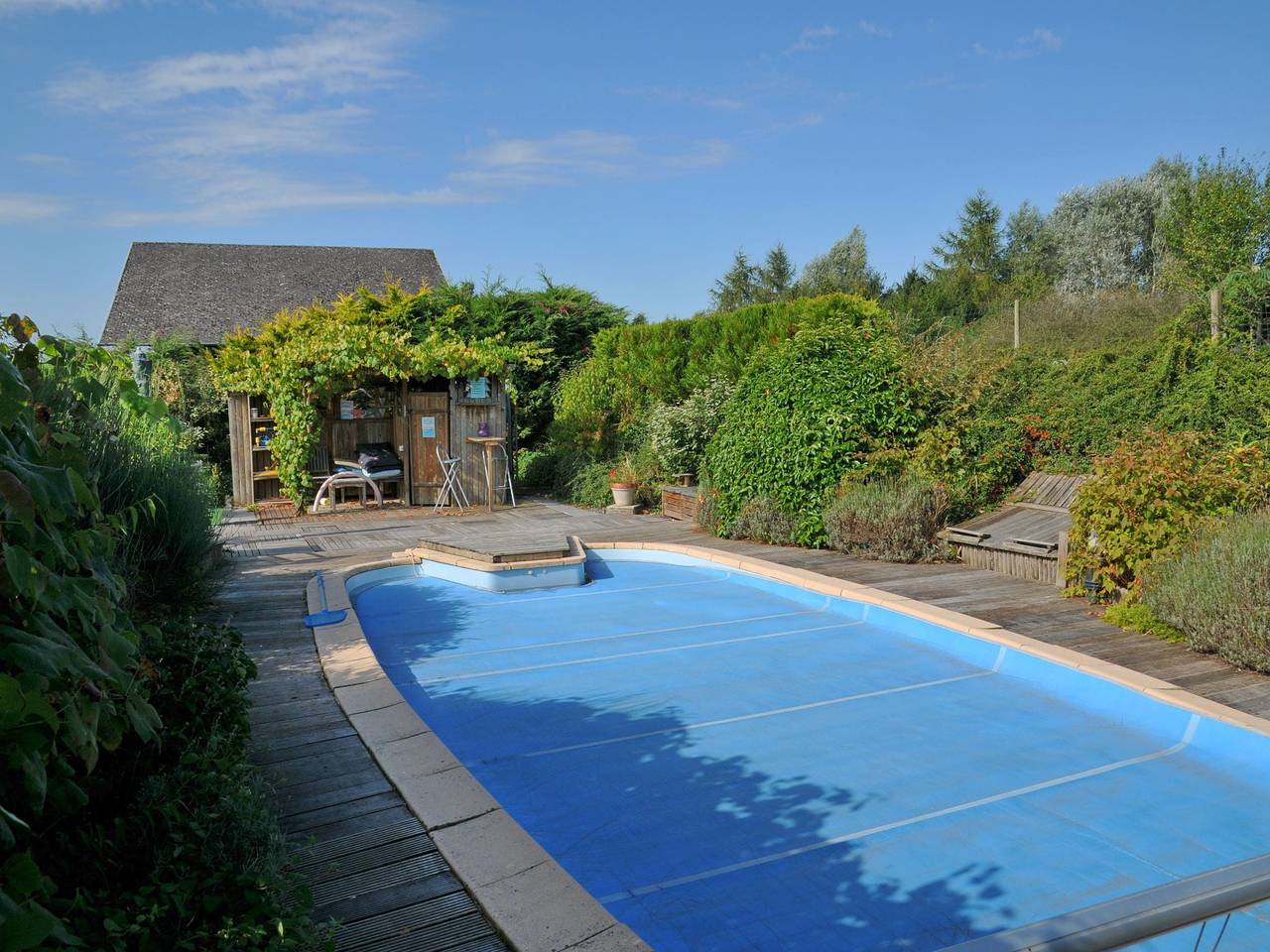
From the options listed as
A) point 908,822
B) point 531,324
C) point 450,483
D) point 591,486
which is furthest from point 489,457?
point 908,822

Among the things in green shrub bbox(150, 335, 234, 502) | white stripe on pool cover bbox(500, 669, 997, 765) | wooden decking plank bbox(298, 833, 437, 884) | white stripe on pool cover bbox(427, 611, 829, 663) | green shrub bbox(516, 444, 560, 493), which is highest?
green shrub bbox(150, 335, 234, 502)

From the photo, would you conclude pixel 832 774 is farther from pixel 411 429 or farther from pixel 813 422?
pixel 411 429

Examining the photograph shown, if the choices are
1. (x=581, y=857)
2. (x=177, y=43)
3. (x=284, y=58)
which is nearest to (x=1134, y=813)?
(x=581, y=857)

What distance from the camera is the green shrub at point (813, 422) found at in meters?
9.80

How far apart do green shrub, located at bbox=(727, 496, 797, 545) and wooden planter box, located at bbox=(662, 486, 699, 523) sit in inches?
53.5

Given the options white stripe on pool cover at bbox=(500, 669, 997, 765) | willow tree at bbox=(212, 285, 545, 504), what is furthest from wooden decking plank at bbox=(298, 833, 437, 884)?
willow tree at bbox=(212, 285, 545, 504)

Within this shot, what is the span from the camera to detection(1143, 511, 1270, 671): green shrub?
5.41 metres

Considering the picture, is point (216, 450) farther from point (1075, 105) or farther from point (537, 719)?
point (1075, 105)

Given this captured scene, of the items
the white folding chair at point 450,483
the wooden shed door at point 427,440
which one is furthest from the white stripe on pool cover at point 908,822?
the wooden shed door at point 427,440

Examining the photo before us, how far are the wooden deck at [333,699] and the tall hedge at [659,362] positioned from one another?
331 centimetres

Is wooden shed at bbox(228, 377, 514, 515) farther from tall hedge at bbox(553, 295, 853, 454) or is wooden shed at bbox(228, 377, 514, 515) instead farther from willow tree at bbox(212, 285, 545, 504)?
tall hedge at bbox(553, 295, 853, 454)

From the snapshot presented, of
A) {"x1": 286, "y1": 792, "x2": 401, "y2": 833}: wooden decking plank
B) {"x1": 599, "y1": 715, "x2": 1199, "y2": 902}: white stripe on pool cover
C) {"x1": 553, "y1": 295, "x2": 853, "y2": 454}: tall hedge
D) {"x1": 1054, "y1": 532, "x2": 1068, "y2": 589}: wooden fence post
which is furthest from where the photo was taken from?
{"x1": 553, "y1": 295, "x2": 853, "y2": 454}: tall hedge

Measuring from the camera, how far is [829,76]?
1814cm

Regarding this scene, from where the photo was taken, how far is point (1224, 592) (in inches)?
220
